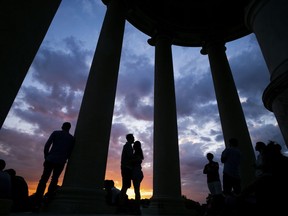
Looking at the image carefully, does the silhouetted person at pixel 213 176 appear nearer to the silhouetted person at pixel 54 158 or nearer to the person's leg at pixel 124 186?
the person's leg at pixel 124 186

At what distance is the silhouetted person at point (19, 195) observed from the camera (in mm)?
43094

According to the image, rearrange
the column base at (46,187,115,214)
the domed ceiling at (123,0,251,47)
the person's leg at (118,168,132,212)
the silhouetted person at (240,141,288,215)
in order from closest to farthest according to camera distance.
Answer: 1. the silhouetted person at (240,141,288,215)
2. the column base at (46,187,115,214)
3. the person's leg at (118,168,132,212)
4. the domed ceiling at (123,0,251,47)

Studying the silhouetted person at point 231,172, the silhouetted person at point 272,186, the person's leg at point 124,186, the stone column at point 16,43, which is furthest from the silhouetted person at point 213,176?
the stone column at point 16,43

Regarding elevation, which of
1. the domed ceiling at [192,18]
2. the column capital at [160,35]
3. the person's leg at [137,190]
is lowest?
the person's leg at [137,190]

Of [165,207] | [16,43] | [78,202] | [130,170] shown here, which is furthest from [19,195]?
[165,207]

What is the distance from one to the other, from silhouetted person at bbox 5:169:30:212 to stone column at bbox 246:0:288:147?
5631 cm

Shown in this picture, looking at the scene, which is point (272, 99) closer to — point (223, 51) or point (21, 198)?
point (21, 198)

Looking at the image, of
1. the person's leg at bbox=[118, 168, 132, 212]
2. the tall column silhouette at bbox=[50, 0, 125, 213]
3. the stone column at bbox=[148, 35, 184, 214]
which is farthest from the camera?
the stone column at bbox=[148, 35, 184, 214]

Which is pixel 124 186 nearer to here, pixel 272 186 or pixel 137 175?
pixel 137 175

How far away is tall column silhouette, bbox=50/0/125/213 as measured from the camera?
50.5m

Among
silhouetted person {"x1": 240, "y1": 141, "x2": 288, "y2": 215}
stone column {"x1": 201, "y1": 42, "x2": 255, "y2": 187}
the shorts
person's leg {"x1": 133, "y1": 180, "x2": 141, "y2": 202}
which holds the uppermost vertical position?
stone column {"x1": 201, "y1": 42, "x2": 255, "y2": 187}

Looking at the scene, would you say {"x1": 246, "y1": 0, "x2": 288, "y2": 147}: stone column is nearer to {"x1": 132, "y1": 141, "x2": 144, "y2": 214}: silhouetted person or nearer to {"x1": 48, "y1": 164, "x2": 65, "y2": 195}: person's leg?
→ {"x1": 132, "y1": 141, "x2": 144, "y2": 214}: silhouetted person

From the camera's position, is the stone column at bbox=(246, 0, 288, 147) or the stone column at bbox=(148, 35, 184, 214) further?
the stone column at bbox=(148, 35, 184, 214)

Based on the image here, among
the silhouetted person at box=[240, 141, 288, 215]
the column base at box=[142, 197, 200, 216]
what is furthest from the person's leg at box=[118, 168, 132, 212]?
the silhouetted person at box=[240, 141, 288, 215]
